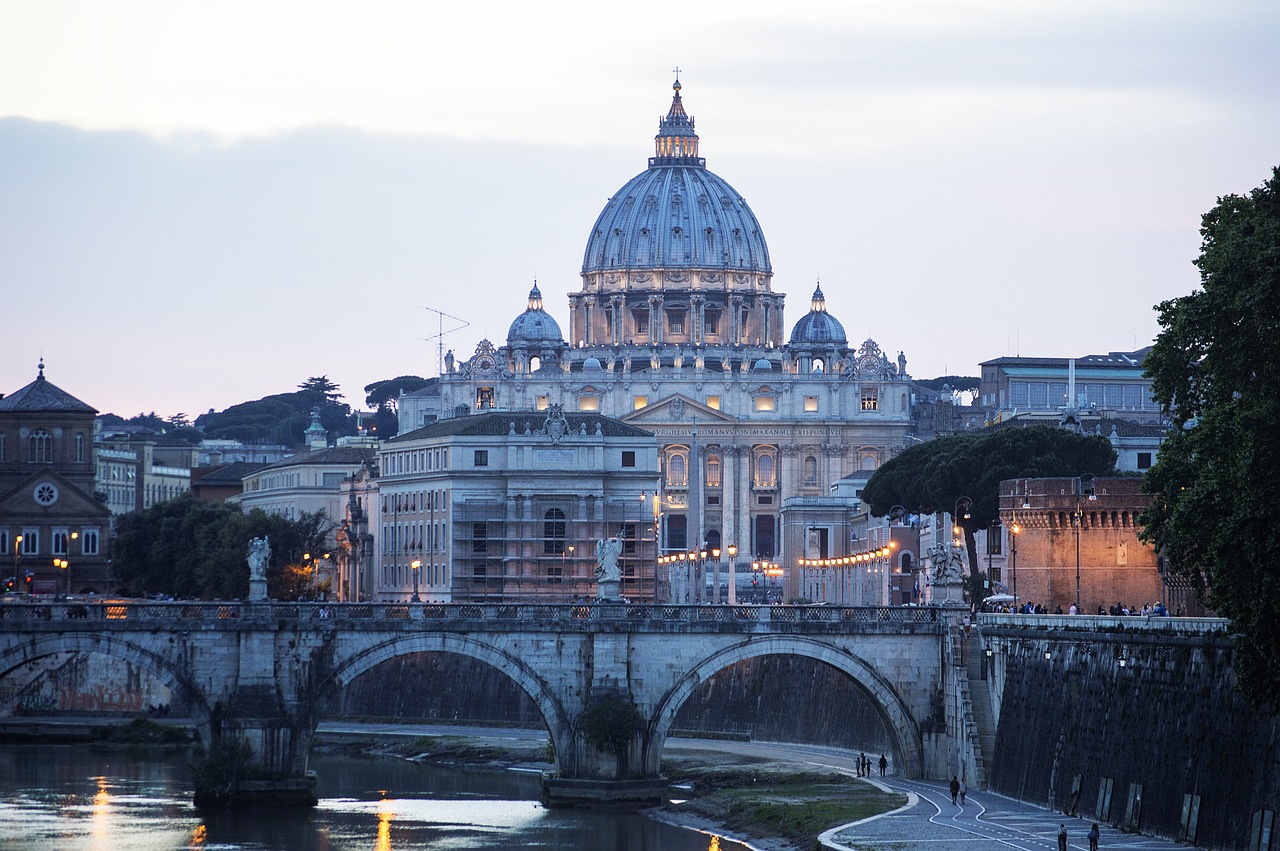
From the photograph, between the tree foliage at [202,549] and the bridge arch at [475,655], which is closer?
the bridge arch at [475,655]

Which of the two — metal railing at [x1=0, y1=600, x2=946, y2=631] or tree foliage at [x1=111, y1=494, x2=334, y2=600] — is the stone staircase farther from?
tree foliage at [x1=111, y1=494, x2=334, y2=600]

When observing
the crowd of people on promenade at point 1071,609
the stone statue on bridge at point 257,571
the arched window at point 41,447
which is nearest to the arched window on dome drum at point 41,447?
the arched window at point 41,447

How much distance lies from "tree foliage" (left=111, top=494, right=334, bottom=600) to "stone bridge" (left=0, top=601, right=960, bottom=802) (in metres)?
52.7

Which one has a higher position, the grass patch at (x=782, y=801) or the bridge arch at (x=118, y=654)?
the bridge arch at (x=118, y=654)

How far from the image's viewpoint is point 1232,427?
55062 mm

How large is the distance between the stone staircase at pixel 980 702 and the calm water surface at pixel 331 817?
723 centimetres

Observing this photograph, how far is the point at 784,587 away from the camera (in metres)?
178

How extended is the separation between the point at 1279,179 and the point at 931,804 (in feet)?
63.3

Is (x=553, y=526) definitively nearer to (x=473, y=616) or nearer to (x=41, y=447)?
(x=41, y=447)

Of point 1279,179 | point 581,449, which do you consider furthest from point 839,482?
point 1279,179

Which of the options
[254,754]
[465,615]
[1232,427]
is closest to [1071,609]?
[465,615]

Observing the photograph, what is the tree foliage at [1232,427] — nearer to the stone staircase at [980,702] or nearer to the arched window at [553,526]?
the stone staircase at [980,702]

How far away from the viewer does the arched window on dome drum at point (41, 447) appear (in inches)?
5236

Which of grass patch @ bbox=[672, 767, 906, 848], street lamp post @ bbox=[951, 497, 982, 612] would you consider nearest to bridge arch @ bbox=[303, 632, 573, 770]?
grass patch @ bbox=[672, 767, 906, 848]
